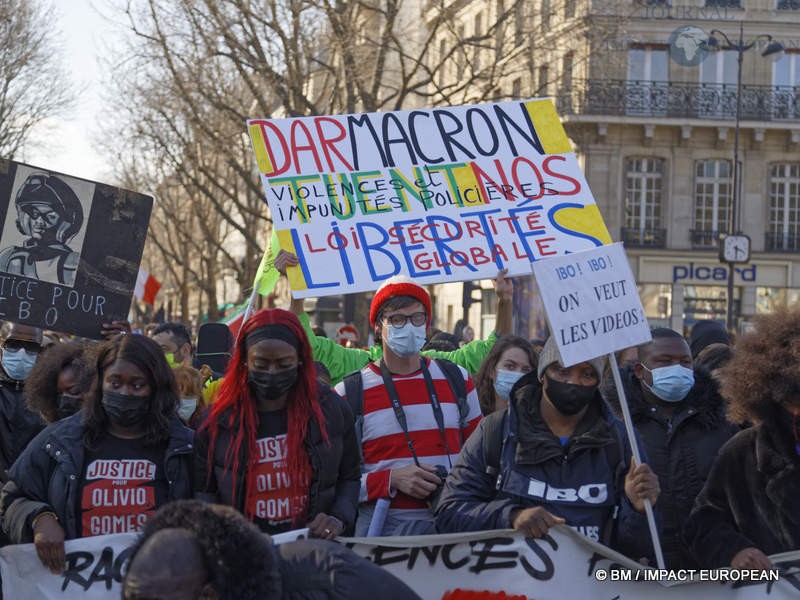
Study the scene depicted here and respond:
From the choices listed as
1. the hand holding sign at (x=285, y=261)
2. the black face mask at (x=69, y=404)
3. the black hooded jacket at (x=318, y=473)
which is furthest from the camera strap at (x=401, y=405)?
the hand holding sign at (x=285, y=261)

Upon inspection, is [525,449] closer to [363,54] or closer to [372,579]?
[372,579]

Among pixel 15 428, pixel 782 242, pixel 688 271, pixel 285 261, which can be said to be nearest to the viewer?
pixel 15 428

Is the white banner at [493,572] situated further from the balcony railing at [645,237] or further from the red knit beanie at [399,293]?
the balcony railing at [645,237]

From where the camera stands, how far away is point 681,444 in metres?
4.97

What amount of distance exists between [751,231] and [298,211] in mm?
28580

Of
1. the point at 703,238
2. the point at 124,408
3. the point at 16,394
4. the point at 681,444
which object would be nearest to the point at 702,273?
the point at 703,238

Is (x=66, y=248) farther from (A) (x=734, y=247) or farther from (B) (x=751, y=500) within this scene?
(A) (x=734, y=247)

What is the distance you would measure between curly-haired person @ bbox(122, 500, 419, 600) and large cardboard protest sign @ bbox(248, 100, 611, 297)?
371 cm

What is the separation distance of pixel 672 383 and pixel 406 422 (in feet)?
3.75

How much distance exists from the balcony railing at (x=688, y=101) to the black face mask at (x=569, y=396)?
30.0m

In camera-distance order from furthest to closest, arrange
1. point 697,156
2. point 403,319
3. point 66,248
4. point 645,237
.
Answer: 1. point 697,156
2. point 645,237
3. point 66,248
4. point 403,319

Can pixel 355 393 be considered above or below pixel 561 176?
below

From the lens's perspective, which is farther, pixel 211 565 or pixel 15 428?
pixel 15 428

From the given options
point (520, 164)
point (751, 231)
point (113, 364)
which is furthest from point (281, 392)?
point (751, 231)
